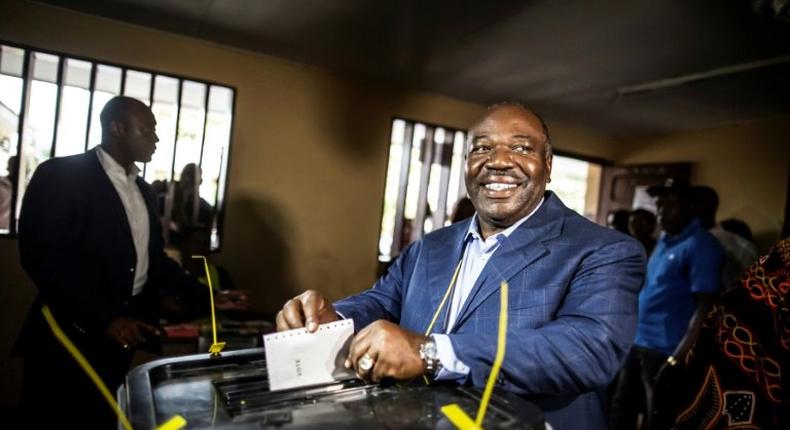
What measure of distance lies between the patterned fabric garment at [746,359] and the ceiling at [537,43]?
1.43 metres

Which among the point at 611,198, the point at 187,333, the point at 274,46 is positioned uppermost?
the point at 274,46

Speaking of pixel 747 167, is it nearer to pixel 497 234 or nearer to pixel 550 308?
pixel 497 234

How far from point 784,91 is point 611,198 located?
6.81 feet

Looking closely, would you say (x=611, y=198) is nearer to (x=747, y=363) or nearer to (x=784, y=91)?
(x=784, y=91)

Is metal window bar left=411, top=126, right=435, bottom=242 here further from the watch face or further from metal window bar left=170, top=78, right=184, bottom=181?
the watch face

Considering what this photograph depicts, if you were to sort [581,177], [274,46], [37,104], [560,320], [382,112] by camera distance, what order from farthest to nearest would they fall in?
[581,177], [382,112], [274,46], [37,104], [560,320]

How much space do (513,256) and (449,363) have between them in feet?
1.20

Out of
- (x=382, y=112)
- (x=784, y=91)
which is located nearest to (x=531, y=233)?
(x=382, y=112)

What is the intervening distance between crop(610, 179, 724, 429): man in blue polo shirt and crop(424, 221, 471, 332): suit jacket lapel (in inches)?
73.4

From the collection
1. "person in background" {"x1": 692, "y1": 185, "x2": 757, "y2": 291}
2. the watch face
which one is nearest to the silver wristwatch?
the watch face

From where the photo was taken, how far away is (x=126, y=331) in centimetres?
161

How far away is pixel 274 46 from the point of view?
3.32 meters

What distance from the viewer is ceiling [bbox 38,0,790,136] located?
244cm

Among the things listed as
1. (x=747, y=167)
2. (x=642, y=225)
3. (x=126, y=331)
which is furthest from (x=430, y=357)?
(x=747, y=167)
